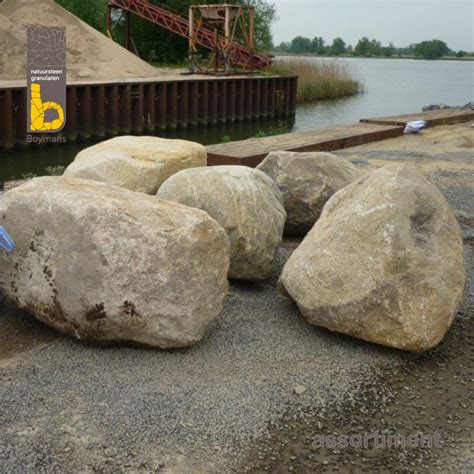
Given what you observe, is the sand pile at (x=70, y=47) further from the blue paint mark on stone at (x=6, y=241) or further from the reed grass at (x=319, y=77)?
the blue paint mark on stone at (x=6, y=241)

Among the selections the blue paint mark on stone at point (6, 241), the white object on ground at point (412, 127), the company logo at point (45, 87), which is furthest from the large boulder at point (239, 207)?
the company logo at point (45, 87)

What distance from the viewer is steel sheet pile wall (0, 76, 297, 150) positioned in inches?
707

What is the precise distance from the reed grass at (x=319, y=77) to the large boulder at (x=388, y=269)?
28441 millimetres

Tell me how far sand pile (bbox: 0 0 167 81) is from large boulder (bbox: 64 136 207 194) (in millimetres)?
18981

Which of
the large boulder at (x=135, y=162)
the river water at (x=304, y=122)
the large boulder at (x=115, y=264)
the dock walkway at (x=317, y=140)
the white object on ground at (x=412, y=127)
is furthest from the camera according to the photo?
the river water at (x=304, y=122)

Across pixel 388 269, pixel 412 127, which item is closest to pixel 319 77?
pixel 412 127

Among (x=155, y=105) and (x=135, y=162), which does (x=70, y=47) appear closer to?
(x=155, y=105)

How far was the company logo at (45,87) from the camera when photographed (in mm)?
18219

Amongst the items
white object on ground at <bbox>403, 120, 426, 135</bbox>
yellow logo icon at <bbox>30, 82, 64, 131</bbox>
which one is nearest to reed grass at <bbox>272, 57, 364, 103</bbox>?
yellow logo icon at <bbox>30, 82, 64, 131</bbox>

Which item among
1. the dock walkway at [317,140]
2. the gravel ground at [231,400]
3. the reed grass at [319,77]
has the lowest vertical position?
the gravel ground at [231,400]

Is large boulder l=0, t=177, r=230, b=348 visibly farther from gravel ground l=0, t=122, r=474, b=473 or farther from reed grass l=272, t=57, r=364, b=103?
reed grass l=272, t=57, r=364, b=103

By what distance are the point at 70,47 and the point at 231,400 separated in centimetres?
2608

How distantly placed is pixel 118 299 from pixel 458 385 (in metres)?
1.92

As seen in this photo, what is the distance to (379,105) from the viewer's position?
32906 mm
